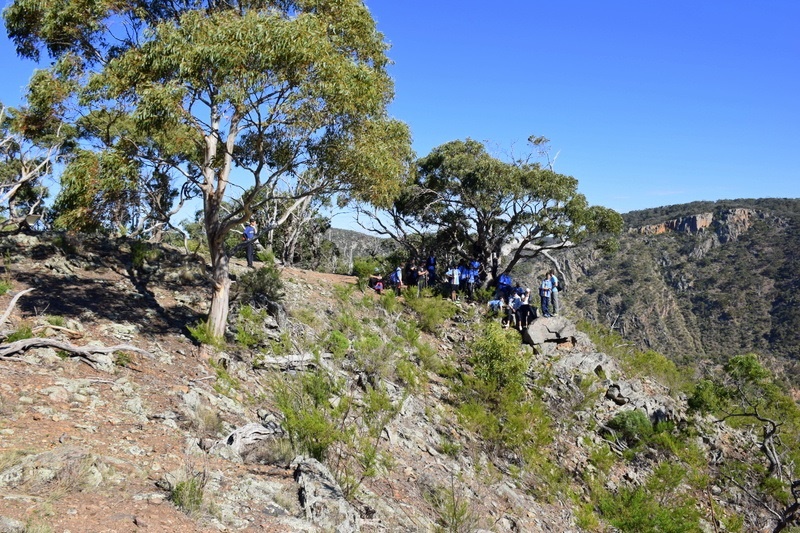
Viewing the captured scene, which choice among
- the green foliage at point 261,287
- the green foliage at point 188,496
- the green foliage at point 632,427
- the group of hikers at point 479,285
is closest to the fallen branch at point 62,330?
the green foliage at point 261,287

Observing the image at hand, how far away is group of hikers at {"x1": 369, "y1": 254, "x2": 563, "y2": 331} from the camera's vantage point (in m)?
16.3

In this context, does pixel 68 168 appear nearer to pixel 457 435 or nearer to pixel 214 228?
pixel 214 228

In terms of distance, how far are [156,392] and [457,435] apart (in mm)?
5754

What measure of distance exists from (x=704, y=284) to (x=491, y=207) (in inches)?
2625

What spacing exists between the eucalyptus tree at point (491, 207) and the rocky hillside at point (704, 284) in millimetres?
36062

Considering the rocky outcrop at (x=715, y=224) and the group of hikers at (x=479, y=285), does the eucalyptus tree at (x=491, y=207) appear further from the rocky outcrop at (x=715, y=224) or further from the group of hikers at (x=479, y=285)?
the rocky outcrop at (x=715, y=224)

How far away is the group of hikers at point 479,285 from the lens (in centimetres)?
1627

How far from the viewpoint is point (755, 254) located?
7394cm

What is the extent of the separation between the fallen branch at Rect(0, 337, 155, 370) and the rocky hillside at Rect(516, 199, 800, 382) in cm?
4952

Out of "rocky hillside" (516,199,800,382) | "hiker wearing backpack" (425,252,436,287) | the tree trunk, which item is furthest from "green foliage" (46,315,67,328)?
"rocky hillside" (516,199,800,382)

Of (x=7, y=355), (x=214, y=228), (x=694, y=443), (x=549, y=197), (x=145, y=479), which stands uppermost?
(x=549, y=197)

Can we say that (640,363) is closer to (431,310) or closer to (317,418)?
(431,310)

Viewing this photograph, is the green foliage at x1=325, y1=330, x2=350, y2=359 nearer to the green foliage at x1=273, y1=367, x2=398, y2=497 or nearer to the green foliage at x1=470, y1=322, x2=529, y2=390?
the green foliage at x1=273, y1=367, x2=398, y2=497

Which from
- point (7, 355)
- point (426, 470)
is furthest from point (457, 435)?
point (7, 355)
